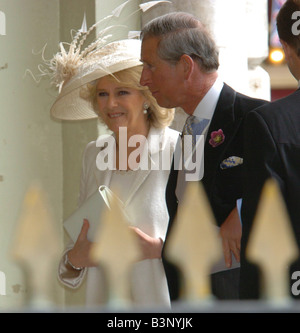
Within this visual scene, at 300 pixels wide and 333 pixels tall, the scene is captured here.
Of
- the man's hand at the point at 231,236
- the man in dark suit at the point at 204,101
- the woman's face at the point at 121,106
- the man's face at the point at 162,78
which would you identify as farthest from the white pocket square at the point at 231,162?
the woman's face at the point at 121,106

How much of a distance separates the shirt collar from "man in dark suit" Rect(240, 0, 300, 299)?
44cm

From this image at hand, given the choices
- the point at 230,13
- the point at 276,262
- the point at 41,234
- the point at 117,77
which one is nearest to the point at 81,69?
the point at 117,77

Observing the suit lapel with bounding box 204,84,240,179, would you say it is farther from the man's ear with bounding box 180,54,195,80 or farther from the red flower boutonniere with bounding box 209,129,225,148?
the man's ear with bounding box 180,54,195,80

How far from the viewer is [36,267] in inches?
44.8

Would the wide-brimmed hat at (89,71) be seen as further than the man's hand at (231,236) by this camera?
Yes

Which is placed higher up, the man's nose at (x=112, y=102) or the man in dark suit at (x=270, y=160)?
the man's nose at (x=112, y=102)

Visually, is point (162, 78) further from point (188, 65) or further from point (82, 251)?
point (82, 251)

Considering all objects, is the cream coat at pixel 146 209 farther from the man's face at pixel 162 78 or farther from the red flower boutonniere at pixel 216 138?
the red flower boutonniere at pixel 216 138

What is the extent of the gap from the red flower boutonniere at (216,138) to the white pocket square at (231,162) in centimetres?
5

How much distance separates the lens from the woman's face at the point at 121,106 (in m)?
2.48

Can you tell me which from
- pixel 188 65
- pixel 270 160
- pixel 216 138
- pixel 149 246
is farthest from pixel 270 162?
pixel 149 246

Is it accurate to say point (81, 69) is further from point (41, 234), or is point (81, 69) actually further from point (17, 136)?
point (41, 234)

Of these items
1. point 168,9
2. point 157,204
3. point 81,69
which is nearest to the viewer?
point 157,204
